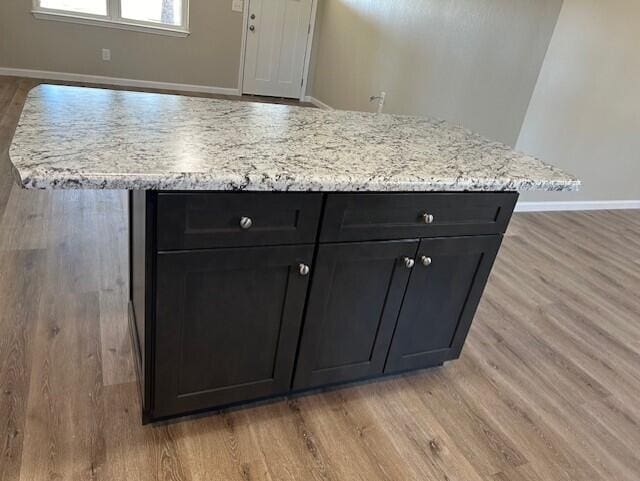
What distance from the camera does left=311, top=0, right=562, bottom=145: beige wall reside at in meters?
3.55

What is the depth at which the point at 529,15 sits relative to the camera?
11.4 ft

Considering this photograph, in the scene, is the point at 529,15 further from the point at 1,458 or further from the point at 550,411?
the point at 1,458

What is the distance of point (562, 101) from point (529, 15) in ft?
2.47

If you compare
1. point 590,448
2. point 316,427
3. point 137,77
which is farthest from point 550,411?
point 137,77

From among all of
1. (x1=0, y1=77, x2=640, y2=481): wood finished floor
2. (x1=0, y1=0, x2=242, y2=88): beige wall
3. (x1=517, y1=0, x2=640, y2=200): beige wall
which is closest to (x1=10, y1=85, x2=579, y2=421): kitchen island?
(x1=0, y1=77, x2=640, y2=481): wood finished floor

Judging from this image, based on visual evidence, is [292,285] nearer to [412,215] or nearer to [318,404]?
[412,215]

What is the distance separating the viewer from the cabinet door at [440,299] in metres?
1.63

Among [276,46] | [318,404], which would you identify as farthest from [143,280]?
[276,46]

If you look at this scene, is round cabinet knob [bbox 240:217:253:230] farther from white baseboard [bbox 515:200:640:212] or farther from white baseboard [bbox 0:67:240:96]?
white baseboard [bbox 0:67:240:96]

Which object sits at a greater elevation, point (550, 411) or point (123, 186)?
point (123, 186)

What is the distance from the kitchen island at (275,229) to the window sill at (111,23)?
193 inches

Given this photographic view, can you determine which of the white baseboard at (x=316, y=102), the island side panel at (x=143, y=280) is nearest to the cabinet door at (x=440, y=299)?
the island side panel at (x=143, y=280)

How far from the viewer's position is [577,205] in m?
4.53

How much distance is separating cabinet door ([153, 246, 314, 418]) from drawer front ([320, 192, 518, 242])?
0.47ft
